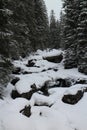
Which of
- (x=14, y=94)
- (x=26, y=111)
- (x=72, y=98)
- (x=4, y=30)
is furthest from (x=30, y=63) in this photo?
(x=26, y=111)

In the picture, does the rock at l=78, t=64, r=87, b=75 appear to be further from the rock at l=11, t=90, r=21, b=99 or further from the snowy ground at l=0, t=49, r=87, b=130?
the rock at l=11, t=90, r=21, b=99

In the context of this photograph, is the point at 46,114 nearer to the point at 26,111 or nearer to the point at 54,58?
the point at 26,111

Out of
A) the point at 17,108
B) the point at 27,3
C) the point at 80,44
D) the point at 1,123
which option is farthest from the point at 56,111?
the point at 27,3

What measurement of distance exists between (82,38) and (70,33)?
2231 millimetres

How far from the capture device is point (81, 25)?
2495 cm

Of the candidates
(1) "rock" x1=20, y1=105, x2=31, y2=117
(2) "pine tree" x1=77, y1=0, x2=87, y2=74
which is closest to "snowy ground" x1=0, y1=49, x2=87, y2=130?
(1) "rock" x1=20, y1=105, x2=31, y2=117

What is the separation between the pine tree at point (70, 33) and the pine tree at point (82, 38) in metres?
1.00

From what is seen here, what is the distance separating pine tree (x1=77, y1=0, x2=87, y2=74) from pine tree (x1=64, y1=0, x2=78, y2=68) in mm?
1001

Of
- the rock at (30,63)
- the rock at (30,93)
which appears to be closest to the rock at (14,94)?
the rock at (30,93)

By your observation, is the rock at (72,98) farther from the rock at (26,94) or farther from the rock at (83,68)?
the rock at (83,68)

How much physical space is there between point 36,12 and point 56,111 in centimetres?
3000

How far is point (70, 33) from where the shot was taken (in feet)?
89.4

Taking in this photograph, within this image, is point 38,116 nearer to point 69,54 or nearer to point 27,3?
point 69,54

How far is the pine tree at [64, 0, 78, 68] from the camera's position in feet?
87.1
